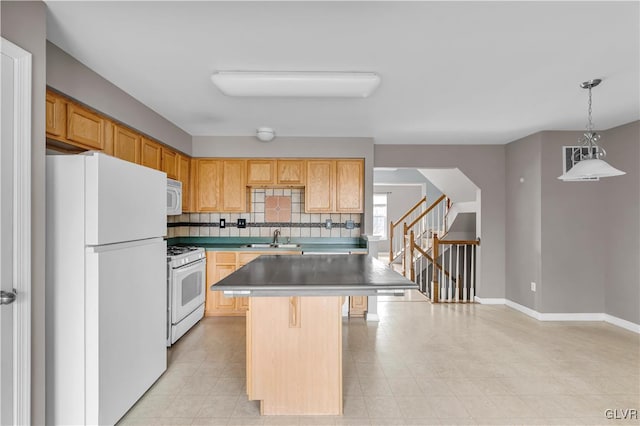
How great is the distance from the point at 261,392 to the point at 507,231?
167 inches

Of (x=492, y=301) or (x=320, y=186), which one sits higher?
(x=320, y=186)

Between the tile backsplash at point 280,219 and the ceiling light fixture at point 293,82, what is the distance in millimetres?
2354

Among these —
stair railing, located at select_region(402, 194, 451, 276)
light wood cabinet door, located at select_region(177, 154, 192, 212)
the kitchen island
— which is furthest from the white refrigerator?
stair railing, located at select_region(402, 194, 451, 276)

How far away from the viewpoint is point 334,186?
14.7 ft

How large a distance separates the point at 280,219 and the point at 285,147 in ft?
3.44

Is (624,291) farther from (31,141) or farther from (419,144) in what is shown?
(31,141)

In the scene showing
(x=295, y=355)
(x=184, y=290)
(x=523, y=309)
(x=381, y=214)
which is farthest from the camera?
(x=381, y=214)

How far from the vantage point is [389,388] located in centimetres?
249

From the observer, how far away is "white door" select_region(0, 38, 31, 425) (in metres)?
1.47

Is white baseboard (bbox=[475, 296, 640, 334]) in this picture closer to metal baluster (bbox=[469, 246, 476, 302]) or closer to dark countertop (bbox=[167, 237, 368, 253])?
metal baluster (bbox=[469, 246, 476, 302])

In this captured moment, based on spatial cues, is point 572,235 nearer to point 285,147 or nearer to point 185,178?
point 285,147

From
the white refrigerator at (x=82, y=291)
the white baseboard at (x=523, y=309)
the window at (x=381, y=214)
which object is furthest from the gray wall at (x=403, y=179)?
the white refrigerator at (x=82, y=291)

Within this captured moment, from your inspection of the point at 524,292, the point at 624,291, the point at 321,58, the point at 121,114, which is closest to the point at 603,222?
the point at 624,291

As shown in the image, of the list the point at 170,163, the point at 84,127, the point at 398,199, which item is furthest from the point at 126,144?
the point at 398,199
